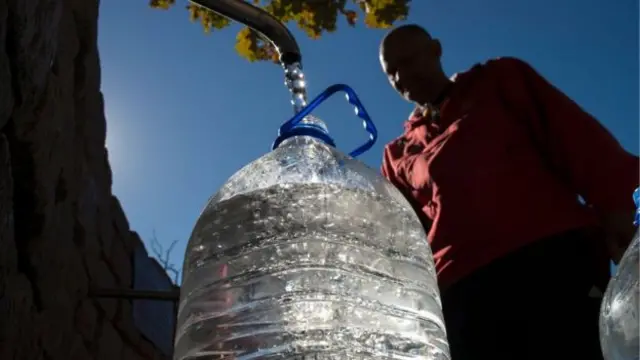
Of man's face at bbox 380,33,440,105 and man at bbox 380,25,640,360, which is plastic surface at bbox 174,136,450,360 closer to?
man at bbox 380,25,640,360

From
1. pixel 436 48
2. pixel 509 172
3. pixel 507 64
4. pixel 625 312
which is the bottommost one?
pixel 625 312

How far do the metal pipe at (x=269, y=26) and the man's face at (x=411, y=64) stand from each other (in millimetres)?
1381

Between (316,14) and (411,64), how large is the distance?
0.55 m

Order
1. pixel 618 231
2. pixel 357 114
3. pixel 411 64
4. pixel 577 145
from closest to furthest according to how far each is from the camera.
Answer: pixel 357 114 < pixel 618 231 < pixel 577 145 < pixel 411 64

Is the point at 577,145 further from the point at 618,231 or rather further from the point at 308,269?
the point at 308,269

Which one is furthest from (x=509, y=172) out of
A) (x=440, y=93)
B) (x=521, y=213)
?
(x=440, y=93)

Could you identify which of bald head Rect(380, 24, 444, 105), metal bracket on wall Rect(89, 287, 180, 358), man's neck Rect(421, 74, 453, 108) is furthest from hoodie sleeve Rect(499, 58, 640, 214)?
metal bracket on wall Rect(89, 287, 180, 358)

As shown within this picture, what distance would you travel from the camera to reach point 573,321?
1771 millimetres

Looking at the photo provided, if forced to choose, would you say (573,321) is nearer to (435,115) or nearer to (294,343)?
(435,115)

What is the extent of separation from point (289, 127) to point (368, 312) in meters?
0.28

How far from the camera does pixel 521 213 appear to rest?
74.6 inches

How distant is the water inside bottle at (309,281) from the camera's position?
3.50 feet

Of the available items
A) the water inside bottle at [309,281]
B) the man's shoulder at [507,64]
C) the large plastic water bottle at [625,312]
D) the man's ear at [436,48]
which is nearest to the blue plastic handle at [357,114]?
the water inside bottle at [309,281]

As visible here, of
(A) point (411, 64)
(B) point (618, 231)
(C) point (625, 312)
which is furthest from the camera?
(A) point (411, 64)
